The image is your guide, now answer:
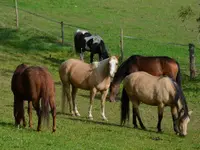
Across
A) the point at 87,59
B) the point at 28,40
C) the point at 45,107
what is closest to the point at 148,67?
the point at 45,107

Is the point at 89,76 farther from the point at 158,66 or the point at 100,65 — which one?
the point at 158,66

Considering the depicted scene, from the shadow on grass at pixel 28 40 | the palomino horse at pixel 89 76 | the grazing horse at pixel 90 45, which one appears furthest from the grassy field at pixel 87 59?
the grazing horse at pixel 90 45

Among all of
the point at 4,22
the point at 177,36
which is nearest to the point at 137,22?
the point at 177,36

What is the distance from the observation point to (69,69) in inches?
685

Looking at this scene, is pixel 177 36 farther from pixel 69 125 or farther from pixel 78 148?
pixel 78 148

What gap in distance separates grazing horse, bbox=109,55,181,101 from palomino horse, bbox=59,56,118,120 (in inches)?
55.1

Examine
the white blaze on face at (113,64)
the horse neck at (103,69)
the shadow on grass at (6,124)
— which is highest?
the white blaze on face at (113,64)

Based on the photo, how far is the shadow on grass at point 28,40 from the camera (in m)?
29.3

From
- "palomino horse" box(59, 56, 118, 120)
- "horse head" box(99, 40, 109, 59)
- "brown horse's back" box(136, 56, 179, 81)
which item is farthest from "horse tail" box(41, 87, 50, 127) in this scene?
"horse head" box(99, 40, 109, 59)

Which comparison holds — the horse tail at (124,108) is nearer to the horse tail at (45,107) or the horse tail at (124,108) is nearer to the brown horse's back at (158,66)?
the brown horse's back at (158,66)

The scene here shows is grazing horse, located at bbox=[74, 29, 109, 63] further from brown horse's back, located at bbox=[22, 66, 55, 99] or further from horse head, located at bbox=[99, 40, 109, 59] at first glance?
brown horse's back, located at bbox=[22, 66, 55, 99]

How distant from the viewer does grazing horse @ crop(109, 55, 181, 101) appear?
1814 centimetres

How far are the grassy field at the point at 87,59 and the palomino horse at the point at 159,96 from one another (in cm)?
45

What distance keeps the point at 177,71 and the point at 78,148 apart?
7989 mm
